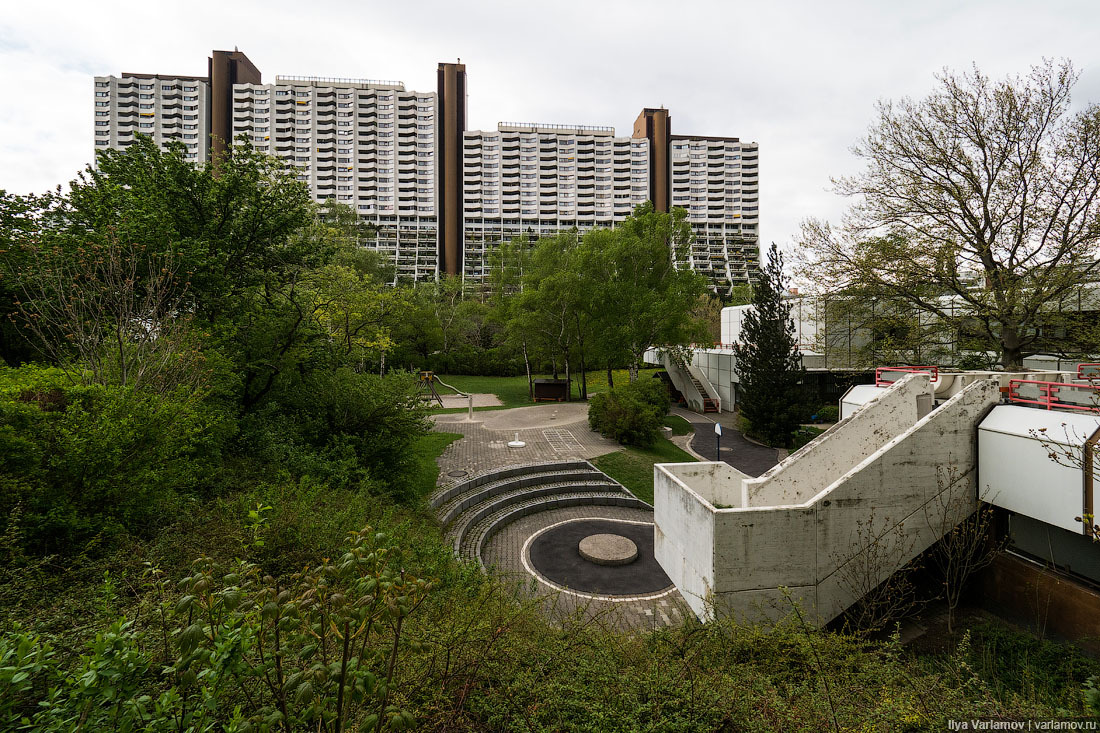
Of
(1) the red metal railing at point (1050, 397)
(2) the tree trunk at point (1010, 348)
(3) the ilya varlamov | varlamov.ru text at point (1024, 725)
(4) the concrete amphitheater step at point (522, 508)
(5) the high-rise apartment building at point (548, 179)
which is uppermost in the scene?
(5) the high-rise apartment building at point (548, 179)

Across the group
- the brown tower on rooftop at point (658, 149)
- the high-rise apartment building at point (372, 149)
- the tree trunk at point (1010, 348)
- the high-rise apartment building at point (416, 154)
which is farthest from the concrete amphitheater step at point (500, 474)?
the brown tower on rooftop at point (658, 149)

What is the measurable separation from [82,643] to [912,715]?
18.2 feet

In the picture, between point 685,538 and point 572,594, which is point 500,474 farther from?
point 685,538

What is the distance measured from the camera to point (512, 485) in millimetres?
13688

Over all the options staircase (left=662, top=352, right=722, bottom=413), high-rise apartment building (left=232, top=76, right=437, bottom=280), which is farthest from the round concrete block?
high-rise apartment building (left=232, top=76, right=437, bottom=280)

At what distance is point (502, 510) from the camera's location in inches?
499

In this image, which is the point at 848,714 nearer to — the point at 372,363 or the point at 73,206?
the point at 73,206

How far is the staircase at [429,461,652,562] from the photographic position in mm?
11375

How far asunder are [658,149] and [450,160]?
3655cm

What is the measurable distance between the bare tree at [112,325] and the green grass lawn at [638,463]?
434 inches

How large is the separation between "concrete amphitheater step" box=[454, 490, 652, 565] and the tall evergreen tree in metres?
8.82

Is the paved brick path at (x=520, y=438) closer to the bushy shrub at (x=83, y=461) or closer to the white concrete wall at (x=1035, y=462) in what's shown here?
the bushy shrub at (x=83, y=461)

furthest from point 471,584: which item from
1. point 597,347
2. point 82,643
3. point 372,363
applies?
point 372,363

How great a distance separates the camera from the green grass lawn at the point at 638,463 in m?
14.4
